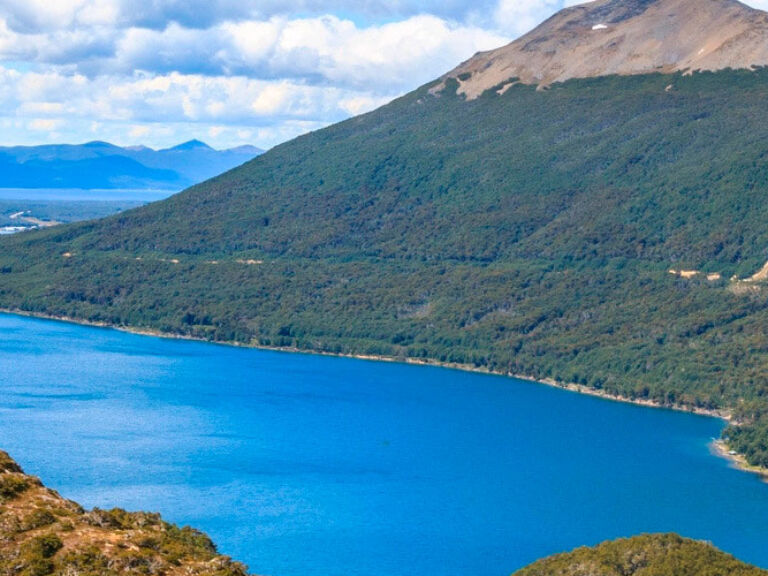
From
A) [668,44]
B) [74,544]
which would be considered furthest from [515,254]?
[74,544]

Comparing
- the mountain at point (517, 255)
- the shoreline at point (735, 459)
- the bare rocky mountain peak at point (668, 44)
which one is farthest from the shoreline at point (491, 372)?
the bare rocky mountain peak at point (668, 44)

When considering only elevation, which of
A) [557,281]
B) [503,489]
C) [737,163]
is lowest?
[503,489]

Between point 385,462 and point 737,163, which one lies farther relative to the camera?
point 737,163

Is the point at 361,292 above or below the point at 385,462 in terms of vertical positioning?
above

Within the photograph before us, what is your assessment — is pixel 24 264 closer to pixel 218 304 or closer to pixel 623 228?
pixel 218 304

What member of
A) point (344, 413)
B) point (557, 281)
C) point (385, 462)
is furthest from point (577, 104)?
point (385, 462)

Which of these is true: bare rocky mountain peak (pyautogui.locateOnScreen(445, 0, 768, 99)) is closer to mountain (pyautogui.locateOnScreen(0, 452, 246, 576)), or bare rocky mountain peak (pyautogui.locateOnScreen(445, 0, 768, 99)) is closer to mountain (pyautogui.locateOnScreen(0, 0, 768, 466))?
mountain (pyautogui.locateOnScreen(0, 0, 768, 466))

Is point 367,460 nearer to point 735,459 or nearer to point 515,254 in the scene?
point 735,459
